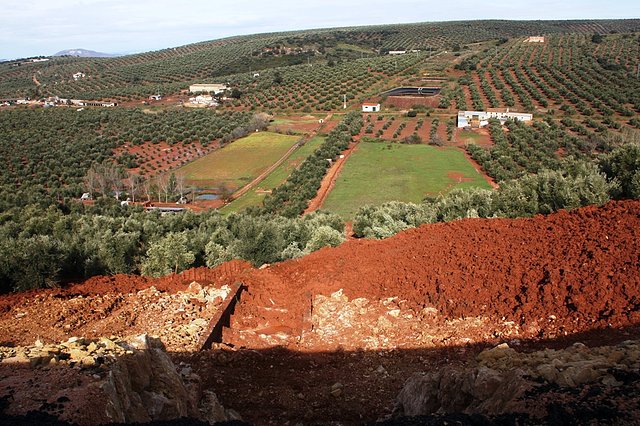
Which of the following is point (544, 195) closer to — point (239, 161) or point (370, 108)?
point (239, 161)

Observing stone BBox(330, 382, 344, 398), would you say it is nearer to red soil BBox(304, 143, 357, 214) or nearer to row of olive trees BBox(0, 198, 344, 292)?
row of olive trees BBox(0, 198, 344, 292)

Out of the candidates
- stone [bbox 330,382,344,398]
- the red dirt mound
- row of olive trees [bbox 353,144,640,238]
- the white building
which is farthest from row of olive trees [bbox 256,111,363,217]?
the white building

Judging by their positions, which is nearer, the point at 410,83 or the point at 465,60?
the point at 410,83

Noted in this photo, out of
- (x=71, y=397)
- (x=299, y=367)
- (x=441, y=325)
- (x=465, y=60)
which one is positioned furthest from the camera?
(x=465, y=60)

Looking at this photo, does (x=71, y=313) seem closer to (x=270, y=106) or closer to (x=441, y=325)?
(x=441, y=325)

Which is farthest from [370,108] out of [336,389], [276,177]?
[336,389]

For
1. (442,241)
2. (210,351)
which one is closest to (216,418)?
(210,351)
